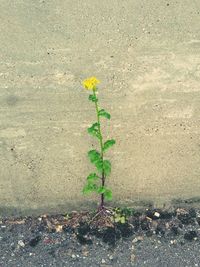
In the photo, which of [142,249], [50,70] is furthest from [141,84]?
[142,249]

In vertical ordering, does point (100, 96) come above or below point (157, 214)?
above

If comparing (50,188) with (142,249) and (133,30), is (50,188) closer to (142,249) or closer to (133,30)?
(142,249)

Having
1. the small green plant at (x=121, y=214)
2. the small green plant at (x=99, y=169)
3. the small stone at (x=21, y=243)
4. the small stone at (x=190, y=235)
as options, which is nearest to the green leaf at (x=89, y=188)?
the small green plant at (x=99, y=169)

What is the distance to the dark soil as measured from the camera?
3184 millimetres

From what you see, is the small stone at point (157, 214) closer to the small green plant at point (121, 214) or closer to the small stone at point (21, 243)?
the small green plant at point (121, 214)

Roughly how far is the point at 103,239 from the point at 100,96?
1047mm

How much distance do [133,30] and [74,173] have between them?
122 centimetres

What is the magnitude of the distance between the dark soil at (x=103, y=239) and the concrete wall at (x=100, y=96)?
0.12m

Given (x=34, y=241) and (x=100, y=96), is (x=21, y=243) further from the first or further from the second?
(x=100, y=96)

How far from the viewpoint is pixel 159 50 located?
3746mm

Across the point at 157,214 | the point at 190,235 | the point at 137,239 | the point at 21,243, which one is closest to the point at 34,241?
the point at 21,243

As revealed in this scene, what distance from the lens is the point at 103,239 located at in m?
3.27

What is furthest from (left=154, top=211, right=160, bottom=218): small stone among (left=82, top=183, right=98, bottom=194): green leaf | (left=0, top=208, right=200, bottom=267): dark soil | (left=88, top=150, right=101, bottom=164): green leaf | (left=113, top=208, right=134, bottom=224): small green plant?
(left=88, top=150, right=101, bottom=164): green leaf

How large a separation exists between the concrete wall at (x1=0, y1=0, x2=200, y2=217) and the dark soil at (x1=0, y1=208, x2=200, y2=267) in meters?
0.12
